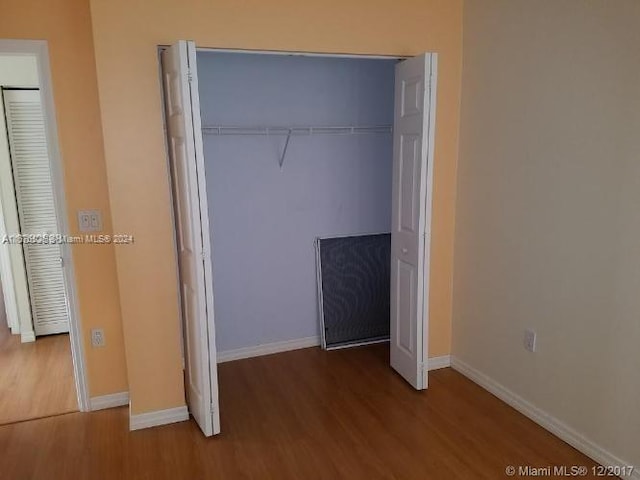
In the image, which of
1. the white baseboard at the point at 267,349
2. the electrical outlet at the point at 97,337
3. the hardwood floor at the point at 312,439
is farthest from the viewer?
the white baseboard at the point at 267,349

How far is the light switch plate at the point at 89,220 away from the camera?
2.83m

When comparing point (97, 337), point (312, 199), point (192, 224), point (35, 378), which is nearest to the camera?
point (192, 224)

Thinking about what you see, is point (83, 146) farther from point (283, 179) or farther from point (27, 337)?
point (27, 337)

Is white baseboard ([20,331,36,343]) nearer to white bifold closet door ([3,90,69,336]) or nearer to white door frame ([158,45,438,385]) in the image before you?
white bifold closet door ([3,90,69,336])

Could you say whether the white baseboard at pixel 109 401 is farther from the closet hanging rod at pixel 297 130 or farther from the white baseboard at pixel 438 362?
the white baseboard at pixel 438 362

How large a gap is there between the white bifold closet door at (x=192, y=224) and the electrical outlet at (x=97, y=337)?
581 mm

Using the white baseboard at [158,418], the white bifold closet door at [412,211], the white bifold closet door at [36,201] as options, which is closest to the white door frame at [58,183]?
the white baseboard at [158,418]

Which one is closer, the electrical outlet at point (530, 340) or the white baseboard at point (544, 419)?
the white baseboard at point (544, 419)

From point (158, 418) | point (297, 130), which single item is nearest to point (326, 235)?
point (297, 130)

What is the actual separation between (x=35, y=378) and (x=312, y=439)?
2144 millimetres

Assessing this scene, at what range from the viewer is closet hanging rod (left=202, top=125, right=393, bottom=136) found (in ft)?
11.1

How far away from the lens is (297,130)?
357 centimetres

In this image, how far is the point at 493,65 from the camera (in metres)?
2.91

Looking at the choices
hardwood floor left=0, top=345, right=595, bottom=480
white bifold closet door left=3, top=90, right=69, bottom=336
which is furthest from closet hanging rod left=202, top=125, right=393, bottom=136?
hardwood floor left=0, top=345, right=595, bottom=480
